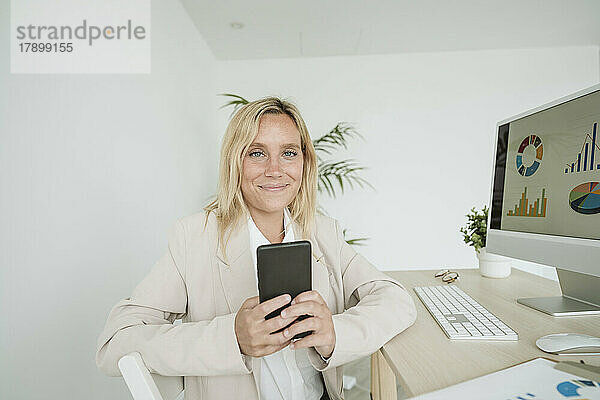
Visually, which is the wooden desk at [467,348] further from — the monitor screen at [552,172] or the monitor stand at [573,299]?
the monitor screen at [552,172]

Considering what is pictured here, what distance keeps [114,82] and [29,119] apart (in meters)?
0.55

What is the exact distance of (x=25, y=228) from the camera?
4.82 ft

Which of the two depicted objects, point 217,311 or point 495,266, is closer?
point 217,311

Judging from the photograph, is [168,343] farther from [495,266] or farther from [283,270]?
[495,266]

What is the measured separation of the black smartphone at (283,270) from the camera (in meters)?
0.77

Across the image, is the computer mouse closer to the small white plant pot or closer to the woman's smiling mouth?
the woman's smiling mouth

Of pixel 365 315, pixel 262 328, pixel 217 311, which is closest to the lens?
pixel 262 328

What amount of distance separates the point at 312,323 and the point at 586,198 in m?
0.70

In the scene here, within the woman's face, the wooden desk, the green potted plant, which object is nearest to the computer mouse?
the wooden desk

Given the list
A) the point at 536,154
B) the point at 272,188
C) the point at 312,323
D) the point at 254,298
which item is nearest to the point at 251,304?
the point at 254,298

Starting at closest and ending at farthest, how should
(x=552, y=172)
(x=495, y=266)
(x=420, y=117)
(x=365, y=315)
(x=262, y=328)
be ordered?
(x=262, y=328), (x=365, y=315), (x=552, y=172), (x=495, y=266), (x=420, y=117)

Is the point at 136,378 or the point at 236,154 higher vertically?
the point at 236,154

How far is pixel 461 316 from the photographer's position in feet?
3.44

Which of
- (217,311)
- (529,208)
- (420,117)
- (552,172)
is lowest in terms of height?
(217,311)
